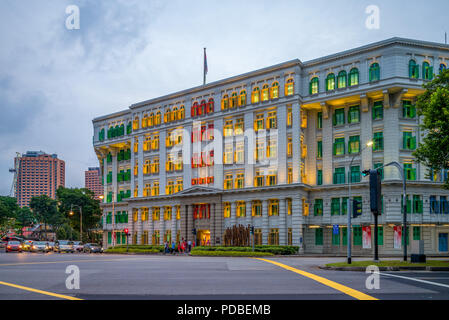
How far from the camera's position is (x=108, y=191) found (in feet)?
243

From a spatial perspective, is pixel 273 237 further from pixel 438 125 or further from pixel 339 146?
pixel 438 125

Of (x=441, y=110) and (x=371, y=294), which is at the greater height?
(x=441, y=110)

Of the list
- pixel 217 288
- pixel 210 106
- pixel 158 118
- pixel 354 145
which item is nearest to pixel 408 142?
pixel 354 145

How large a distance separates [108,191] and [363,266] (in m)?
57.6

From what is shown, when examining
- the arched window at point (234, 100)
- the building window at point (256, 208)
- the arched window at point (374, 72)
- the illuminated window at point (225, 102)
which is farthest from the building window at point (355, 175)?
the illuminated window at point (225, 102)

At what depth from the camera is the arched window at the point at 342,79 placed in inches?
1924

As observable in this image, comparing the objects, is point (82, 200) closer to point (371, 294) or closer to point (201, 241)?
point (201, 241)

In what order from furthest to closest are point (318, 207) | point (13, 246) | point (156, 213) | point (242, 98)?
point (156, 213), point (13, 246), point (242, 98), point (318, 207)

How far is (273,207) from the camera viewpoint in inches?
2035

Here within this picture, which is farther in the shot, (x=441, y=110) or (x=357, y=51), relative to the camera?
(x=357, y=51)

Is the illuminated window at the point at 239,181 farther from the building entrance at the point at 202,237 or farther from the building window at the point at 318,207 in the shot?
the building window at the point at 318,207

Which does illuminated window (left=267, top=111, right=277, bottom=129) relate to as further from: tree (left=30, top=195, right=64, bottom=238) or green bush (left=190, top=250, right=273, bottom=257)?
tree (left=30, top=195, right=64, bottom=238)

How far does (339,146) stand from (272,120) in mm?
8410
